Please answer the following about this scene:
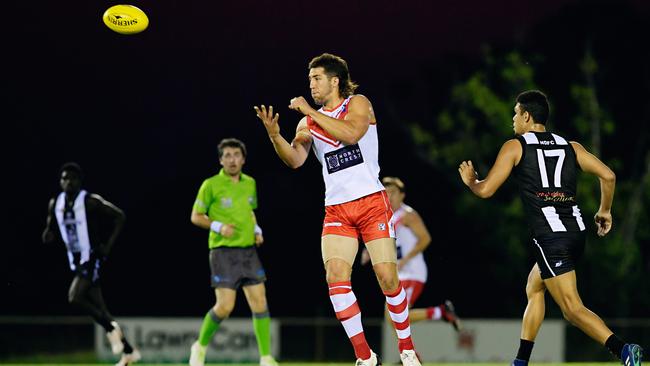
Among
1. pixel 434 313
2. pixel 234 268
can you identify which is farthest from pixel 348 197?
pixel 434 313

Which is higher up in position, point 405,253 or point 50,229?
point 50,229

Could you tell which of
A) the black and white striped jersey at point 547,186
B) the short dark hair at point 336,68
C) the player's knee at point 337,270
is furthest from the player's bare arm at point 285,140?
the black and white striped jersey at point 547,186

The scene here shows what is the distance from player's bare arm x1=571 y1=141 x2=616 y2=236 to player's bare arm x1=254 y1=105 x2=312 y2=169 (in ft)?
6.41

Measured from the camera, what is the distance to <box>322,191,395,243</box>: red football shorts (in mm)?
7039

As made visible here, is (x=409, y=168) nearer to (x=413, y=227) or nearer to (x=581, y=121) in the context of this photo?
(x=581, y=121)

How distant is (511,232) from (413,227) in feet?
63.7

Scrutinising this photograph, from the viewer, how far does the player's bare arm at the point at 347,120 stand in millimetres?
6730

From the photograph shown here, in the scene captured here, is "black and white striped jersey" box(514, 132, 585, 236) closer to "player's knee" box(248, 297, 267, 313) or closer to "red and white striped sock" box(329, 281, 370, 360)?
"red and white striped sock" box(329, 281, 370, 360)

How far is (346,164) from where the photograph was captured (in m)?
7.08

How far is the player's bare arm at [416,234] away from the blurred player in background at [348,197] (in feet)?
12.2

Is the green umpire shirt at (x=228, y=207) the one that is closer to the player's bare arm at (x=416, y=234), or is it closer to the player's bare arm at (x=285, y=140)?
the player's bare arm at (x=416, y=234)

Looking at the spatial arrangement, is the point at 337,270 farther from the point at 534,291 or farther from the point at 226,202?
the point at 226,202

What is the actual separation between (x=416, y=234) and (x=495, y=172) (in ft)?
13.5

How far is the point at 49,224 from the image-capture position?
10148 millimetres
